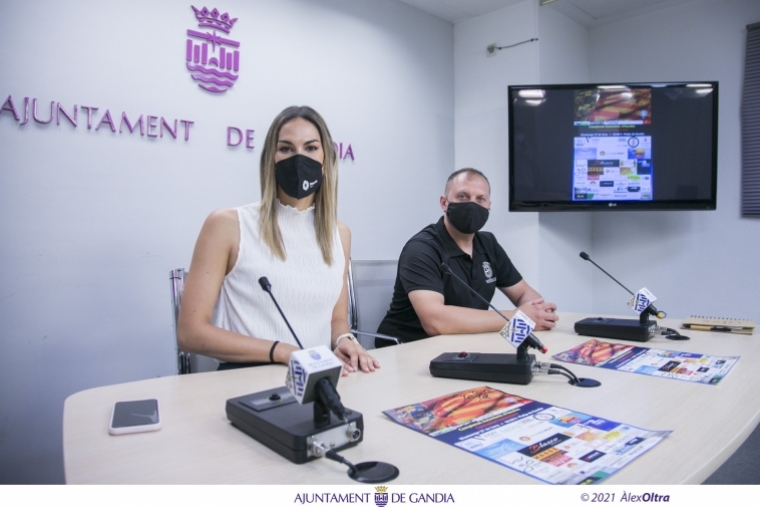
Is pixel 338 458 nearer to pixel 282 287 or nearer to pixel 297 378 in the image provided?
pixel 297 378

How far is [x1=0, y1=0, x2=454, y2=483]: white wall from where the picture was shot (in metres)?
1.96

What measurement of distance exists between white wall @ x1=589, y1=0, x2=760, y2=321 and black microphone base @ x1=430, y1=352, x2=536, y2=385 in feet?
8.85

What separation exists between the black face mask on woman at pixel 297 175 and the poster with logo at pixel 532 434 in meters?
0.83

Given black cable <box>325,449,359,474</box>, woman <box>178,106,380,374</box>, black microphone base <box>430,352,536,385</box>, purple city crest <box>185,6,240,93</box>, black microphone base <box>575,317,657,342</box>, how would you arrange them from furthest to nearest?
purple city crest <box>185,6,240,93</box>, black microphone base <box>575,317,657,342</box>, woman <box>178,106,380,374</box>, black microphone base <box>430,352,536,385</box>, black cable <box>325,449,359,474</box>

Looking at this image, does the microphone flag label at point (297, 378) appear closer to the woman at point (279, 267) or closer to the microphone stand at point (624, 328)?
the woman at point (279, 267)

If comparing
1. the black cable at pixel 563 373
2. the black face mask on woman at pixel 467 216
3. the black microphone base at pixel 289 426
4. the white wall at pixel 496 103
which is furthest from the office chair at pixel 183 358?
the white wall at pixel 496 103

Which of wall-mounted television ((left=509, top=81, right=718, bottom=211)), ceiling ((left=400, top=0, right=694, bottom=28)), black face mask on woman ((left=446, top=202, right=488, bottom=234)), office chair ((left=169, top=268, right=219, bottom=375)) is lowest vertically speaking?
office chair ((left=169, top=268, right=219, bottom=375))

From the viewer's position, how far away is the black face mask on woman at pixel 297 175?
5.27 feet

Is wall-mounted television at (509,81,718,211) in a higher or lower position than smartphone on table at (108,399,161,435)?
higher

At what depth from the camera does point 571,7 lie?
348 centimetres

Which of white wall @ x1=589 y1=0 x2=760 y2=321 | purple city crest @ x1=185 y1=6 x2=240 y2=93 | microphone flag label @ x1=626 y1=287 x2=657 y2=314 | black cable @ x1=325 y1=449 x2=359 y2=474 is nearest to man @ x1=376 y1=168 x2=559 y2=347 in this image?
microphone flag label @ x1=626 y1=287 x2=657 y2=314

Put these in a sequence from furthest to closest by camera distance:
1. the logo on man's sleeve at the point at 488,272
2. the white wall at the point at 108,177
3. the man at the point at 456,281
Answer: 1. the logo on man's sleeve at the point at 488,272
2. the white wall at the point at 108,177
3. the man at the point at 456,281

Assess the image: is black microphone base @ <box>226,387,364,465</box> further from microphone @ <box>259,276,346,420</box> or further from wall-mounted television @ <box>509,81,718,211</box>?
wall-mounted television @ <box>509,81,718,211</box>

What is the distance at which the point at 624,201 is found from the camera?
3176 mm
